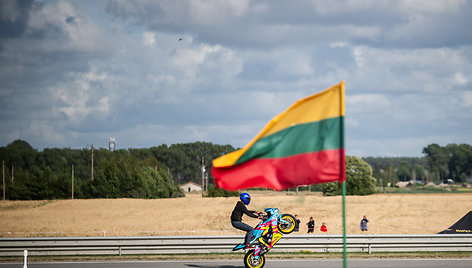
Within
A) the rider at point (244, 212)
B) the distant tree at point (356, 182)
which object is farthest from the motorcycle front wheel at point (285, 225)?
the distant tree at point (356, 182)

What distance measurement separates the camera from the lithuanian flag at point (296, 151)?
9.48 m

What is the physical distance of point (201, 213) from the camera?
55969mm

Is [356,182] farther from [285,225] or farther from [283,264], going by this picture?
[285,225]

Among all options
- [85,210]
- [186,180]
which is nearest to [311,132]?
[85,210]

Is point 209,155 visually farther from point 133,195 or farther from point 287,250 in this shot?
point 287,250

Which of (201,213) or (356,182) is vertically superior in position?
(356,182)

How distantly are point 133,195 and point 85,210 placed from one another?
17.1 meters

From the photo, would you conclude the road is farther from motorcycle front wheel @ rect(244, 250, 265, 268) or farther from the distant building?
the distant building

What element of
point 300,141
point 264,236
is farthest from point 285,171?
point 264,236

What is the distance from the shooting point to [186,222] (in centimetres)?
5041

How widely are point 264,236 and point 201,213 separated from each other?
132ft

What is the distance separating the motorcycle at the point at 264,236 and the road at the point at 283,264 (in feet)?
4.95

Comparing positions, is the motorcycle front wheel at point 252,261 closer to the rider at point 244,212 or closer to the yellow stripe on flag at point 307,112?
the rider at point 244,212

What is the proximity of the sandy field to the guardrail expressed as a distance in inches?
890
